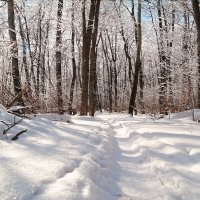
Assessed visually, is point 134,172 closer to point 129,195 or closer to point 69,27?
point 129,195

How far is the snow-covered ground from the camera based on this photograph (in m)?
2.90

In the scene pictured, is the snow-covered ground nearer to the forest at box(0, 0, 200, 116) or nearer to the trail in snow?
the trail in snow

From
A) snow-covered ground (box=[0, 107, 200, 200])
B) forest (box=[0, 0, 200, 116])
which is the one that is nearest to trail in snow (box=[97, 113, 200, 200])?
snow-covered ground (box=[0, 107, 200, 200])

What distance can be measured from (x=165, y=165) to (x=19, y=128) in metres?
2.56

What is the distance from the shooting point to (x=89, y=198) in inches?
114

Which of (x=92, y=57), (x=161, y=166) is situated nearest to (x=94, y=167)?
(x=161, y=166)

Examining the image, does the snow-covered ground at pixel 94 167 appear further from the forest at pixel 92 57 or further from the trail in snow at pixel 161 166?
the forest at pixel 92 57

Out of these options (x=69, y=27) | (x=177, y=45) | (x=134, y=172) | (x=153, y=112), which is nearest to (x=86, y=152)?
(x=134, y=172)

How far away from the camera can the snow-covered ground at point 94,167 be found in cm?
290

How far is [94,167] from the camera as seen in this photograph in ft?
13.3

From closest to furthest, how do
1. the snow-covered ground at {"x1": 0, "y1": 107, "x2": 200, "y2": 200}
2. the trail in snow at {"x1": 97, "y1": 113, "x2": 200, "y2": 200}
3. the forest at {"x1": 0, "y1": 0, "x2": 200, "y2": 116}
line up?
the snow-covered ground at {"x1": 0, "y1": 107, "x2": 200, "y2": 200}
the trail in snow at {"x1": 97, "y1": 113, "x2": 200, "y2": 200}
the forest at {"x1": 0, "y1": 0, "x2": 200, "y2": 116}

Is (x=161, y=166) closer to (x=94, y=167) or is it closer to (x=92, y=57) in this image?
(x=94, y=167)

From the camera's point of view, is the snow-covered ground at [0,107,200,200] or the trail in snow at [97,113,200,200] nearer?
the snow-covered ground at [0,107,200,200]

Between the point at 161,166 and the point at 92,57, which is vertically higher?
the point at 92,57
